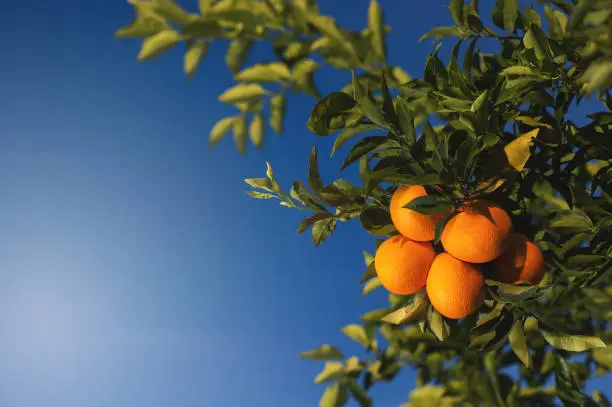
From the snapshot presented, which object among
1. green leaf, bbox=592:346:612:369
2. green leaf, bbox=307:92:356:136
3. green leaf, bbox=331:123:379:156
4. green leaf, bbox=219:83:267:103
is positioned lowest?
green leaf, bbox=592:346:612:369

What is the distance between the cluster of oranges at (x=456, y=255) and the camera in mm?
1511

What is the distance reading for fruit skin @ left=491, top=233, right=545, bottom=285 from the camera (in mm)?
1595

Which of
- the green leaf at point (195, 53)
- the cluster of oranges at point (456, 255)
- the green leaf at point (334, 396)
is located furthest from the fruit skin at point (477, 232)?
the green leaf at point (334, 396)

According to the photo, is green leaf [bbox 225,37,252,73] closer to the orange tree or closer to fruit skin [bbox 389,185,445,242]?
the orange tree

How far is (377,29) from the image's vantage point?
1489mm

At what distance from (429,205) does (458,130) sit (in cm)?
29

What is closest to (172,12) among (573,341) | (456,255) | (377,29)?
(377,29)

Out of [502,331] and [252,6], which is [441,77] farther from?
[502,331]

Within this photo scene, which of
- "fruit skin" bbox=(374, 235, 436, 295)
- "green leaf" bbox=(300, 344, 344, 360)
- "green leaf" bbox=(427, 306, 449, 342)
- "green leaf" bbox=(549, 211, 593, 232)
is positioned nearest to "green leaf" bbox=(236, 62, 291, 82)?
"fruit skin" bbox=(374, 235, 436, 295)

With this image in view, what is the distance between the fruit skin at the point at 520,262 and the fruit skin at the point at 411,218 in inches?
9.3

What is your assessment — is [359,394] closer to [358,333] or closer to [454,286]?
[358,333]

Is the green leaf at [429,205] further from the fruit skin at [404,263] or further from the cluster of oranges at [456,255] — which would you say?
the fruit skin at [404,263]

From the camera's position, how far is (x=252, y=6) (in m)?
1.46

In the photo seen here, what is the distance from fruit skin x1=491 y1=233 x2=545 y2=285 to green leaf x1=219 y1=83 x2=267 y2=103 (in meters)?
0.88
